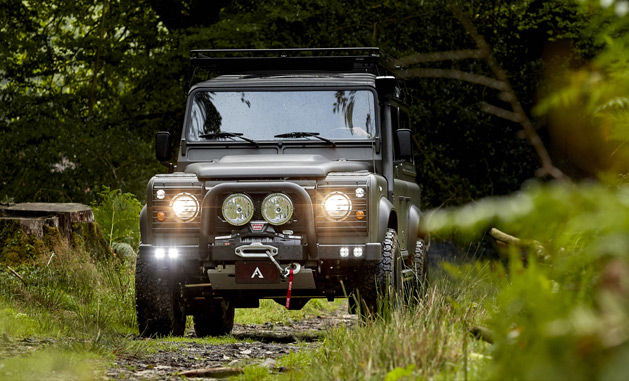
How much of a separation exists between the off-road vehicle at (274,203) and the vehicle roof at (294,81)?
1 cm

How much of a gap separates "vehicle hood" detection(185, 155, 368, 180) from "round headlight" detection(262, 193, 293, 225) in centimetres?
18

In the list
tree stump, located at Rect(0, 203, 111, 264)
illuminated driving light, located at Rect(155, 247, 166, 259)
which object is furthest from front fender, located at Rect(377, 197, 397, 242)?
tree stump, located at Rect(0, 203, 111, 264)

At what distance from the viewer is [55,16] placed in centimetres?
1892

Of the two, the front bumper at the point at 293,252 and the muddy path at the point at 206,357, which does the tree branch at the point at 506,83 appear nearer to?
the muddy path at the point at 206,357

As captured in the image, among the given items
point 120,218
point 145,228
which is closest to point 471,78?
point 145,228

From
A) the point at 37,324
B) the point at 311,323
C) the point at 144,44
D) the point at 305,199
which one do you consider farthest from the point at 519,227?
the point at 144,44

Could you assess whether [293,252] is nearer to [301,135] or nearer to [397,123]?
[301,135]

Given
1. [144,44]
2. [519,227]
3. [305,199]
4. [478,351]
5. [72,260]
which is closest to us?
[519,227]

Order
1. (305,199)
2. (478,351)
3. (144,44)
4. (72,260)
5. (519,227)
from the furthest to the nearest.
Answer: (144,44) < (72,260) < (305,199) < (478,351) < (519,227)

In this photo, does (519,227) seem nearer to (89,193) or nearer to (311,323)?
(311,323)

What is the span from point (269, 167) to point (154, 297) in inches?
54.0

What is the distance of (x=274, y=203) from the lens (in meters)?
6.86

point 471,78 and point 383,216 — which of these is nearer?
point 471,78

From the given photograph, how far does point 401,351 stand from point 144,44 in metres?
15.1
